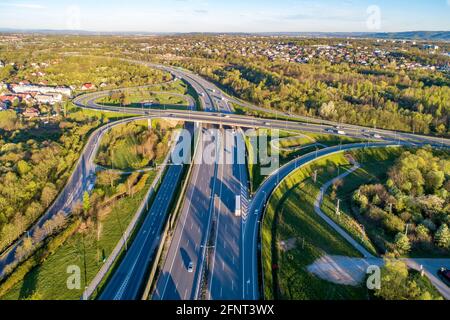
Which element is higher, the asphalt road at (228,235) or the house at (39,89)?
the house at (39,89)

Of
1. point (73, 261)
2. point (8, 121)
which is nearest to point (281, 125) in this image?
point (73, 261)

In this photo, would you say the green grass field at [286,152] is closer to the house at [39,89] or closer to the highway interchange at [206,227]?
the highway interchange at [206,227]

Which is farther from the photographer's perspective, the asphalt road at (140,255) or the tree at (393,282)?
the asphalt road at (140,255)

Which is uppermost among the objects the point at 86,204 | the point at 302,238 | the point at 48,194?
the point at 48,194

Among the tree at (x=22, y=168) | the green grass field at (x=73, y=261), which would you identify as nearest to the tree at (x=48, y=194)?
the tree at (x=22, y=168)

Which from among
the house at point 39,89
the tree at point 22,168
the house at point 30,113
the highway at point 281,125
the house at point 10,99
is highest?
the house at point 39,89

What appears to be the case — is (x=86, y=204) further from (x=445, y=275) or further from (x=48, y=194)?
(x=445, y=275)
